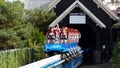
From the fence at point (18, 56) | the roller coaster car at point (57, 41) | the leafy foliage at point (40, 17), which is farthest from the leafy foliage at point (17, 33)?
the leafy foliage at point (40, 17)

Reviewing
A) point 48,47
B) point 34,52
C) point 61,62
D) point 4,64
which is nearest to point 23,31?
point 34,52

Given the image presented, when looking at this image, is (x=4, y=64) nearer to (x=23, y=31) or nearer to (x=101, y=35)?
(x=23, y=31)

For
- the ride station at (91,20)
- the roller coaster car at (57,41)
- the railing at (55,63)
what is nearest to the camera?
the railing at (55,63)

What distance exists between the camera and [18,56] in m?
23.4

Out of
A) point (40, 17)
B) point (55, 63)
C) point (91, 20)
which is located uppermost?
point (40, 17)

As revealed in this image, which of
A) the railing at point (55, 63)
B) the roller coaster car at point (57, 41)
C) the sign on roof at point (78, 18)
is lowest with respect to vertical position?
the railing at point (55, 63)

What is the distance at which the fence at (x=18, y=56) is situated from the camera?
1997cm

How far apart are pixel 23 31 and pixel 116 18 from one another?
926 centimetres

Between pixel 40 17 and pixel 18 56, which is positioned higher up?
pixel 40 17

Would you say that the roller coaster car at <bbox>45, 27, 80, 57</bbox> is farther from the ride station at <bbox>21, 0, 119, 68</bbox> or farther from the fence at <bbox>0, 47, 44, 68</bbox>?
the ride station at <bbox>21, 0, 119, 68</bbox>

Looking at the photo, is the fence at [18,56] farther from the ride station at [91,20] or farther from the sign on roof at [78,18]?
the sign on roof at [78,18]

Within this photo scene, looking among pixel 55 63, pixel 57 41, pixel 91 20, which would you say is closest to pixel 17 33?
pixel 57 41

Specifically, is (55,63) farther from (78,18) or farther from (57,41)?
(78,18)

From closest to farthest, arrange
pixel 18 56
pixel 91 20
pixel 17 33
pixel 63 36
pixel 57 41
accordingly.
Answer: pixel 18 56
pixel 57 41
pixel 63 36
pixel 17 33
pixel 91 20
